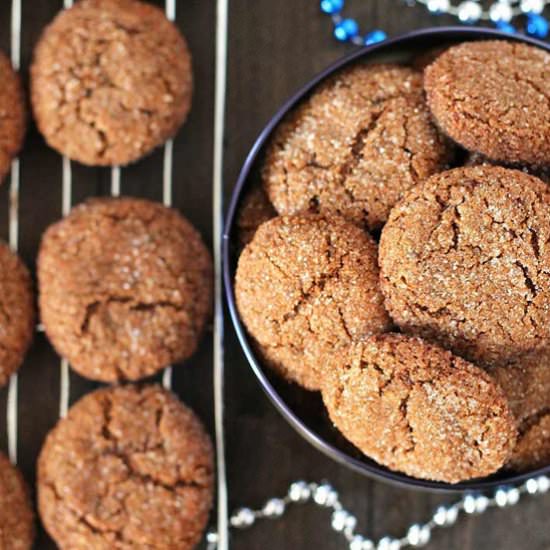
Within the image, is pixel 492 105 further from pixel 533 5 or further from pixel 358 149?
pixel 533 5

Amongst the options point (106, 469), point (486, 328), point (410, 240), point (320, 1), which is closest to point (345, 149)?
point (410, 240)

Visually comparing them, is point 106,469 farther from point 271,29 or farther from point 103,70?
point 271,29

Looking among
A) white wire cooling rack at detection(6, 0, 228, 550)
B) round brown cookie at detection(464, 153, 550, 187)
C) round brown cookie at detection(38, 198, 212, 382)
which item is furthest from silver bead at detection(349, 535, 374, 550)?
round brown cookie at detection(464, 153, 550, 187)

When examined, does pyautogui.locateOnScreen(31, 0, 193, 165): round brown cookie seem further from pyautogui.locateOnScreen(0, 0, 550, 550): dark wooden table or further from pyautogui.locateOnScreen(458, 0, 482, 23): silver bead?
pyautogui.locateOnScreen(458, 0, 482, 23): silver bead

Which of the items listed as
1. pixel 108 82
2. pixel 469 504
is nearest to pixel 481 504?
pixel 469 504

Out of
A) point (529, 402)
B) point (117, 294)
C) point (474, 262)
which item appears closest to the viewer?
point (474, 262)

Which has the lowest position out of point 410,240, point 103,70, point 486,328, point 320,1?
point 486,328

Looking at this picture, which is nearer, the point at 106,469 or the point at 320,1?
the point at 106,469
